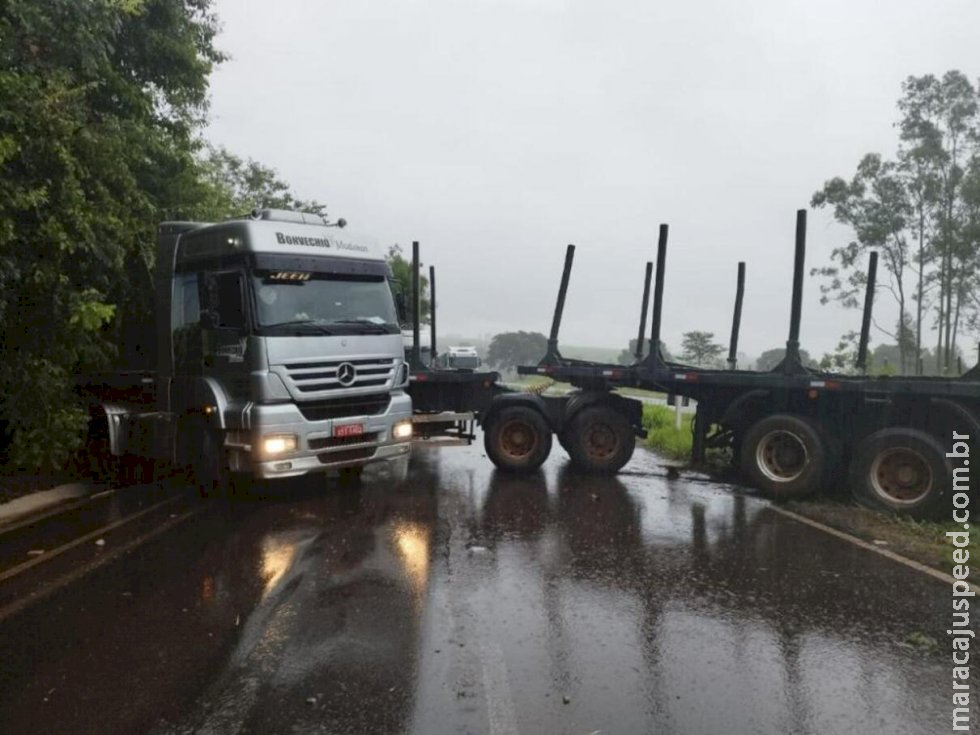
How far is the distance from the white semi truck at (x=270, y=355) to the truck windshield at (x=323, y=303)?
15mm

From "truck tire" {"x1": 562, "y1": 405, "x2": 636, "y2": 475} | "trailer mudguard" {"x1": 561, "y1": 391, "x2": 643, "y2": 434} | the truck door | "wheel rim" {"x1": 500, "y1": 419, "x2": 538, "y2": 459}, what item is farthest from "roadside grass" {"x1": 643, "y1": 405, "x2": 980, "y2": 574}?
the truck door

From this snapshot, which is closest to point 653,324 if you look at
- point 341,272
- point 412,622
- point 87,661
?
point 341,272

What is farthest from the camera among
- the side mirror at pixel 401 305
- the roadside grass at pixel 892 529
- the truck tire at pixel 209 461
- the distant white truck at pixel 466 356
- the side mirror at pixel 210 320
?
the distant white truck at pixel 466 356

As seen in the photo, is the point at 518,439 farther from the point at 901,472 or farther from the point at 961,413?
the point at 961,413

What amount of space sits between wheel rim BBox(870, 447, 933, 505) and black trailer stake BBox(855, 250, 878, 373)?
9.06 ft

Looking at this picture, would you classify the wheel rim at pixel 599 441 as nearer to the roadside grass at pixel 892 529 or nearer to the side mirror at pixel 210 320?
the roadside grass at pixel 892 529

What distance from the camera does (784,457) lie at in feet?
30.0

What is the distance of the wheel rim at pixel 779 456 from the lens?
9.03 metres

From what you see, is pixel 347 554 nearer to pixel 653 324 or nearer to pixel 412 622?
pixel 412 622

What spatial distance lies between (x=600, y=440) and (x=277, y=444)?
16.3ft

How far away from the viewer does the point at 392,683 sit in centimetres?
389

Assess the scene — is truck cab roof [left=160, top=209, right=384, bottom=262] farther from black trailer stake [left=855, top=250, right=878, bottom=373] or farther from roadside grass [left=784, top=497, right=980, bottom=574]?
black trailer stake [left=855, top=250, right=878, bottom=373]

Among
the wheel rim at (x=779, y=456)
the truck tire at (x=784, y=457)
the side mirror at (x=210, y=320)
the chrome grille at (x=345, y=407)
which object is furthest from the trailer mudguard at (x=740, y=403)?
the side mirror at (x=210, y=320)

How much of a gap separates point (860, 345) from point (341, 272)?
790 cm
